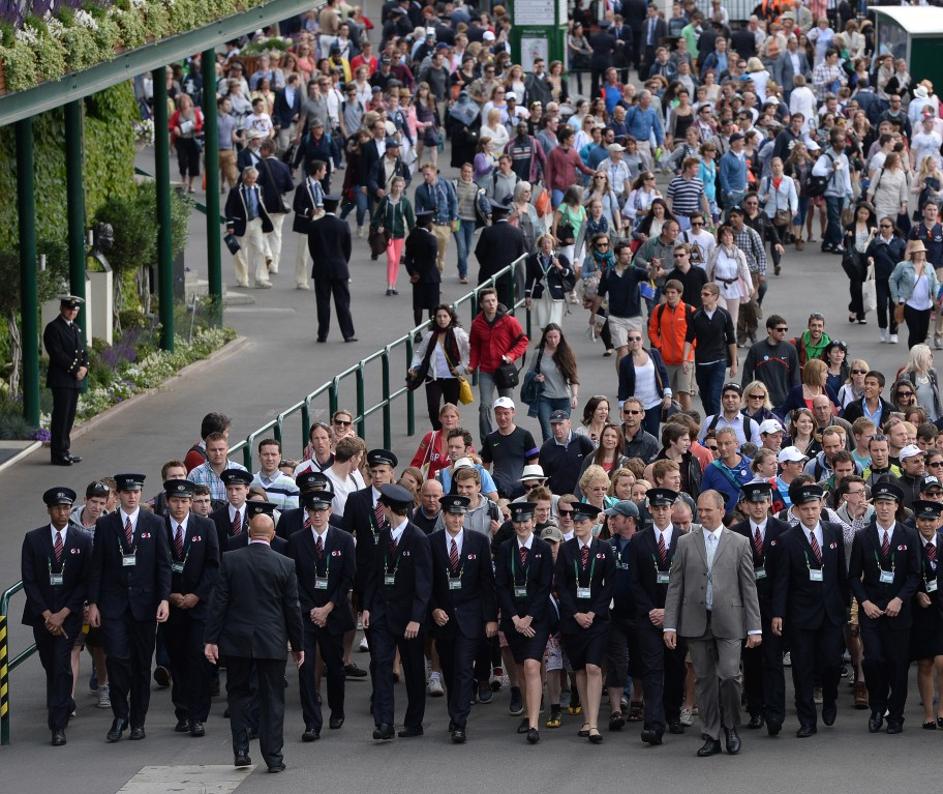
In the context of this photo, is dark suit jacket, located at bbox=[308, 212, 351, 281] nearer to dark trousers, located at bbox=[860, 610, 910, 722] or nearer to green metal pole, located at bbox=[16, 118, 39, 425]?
green metal pole, located at bbox=[16, 118, 39, 425]

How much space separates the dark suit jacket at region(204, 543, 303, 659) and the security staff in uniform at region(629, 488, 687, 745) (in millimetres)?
2215

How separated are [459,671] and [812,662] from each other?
2.27 meters

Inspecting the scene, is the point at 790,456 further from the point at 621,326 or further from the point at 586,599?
the point at 621,326

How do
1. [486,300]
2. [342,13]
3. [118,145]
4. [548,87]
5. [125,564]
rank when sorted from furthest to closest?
[342,13]
[548,87]
[118,145]
[486,300]
[125,564]

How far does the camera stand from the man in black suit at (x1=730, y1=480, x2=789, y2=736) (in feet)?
47.2

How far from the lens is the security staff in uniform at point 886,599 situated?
14.3 m

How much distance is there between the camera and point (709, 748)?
46.1 ft

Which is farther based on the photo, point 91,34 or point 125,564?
point 91,34

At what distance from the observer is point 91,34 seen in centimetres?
2203

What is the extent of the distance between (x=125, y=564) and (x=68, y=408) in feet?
22.0

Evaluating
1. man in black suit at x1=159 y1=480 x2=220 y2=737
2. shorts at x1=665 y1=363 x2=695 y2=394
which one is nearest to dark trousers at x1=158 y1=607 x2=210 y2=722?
man in black suit at x1=159 y1=480 x2=220 y2=737

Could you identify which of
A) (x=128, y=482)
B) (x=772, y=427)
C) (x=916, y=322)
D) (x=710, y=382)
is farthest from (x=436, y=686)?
(x=916, y=322)

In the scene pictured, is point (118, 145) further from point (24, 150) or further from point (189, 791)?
point (189, 791)

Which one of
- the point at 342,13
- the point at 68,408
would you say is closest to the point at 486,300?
the point at 68,408
